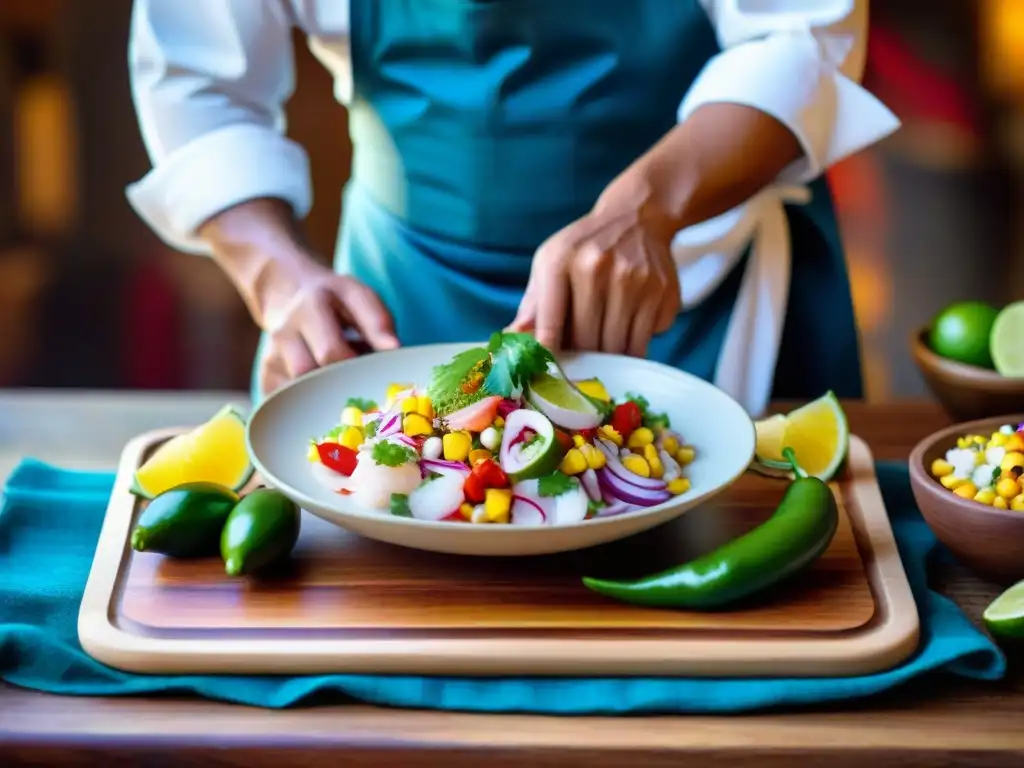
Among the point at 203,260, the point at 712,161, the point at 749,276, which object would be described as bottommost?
the point at 203,260

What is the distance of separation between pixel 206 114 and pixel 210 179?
125mm

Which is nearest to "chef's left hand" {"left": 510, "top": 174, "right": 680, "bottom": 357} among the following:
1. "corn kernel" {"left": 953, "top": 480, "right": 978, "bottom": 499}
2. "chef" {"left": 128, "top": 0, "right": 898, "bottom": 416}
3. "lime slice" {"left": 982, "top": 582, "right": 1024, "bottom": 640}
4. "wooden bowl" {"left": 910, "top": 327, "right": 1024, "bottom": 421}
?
"chef" {"left": 128, "top": 0, "right": 898, "bottom": 416}

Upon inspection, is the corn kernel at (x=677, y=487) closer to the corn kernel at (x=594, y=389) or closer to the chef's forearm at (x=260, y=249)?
the corn kernel at (x=594, y=389)

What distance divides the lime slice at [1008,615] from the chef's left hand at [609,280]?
56 centimetres

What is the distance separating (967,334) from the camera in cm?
162

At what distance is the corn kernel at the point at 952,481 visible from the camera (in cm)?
126

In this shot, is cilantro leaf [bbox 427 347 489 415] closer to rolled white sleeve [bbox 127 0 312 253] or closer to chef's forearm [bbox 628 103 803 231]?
chef's forearm [bbox 628 103 803 231]

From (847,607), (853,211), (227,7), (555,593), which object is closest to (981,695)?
(847,607)

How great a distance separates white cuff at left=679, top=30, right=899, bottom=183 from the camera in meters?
1.64

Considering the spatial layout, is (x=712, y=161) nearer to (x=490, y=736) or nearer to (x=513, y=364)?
(x=513, y=364)

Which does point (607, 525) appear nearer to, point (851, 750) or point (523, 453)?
point (523, 453)

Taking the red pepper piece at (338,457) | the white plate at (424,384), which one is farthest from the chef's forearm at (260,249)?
the red pepper piece at (338,457)

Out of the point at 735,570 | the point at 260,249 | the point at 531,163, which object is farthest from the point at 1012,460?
the point at 260,249

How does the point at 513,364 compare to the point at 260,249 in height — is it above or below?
above
